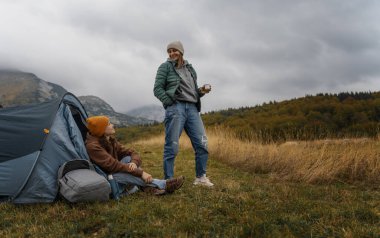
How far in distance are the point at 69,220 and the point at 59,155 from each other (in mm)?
1308

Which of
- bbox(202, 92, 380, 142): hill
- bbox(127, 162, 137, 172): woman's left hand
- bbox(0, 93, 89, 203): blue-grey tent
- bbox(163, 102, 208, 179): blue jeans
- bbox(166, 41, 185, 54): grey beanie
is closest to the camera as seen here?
bbox(0, 93, 89, 203): blue-grey tent

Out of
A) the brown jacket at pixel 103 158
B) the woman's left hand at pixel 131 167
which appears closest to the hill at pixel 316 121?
the woman's left hand at pixel 131 167

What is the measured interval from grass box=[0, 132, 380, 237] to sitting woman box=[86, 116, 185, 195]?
198mm

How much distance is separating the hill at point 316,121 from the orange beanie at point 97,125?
6.91 meters

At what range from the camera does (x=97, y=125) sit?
567 cm

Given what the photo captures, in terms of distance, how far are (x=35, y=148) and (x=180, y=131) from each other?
2.33 m

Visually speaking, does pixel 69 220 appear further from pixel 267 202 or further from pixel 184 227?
pixel 267 202

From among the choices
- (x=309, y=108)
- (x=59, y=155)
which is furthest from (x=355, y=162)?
(x=309, y=108)

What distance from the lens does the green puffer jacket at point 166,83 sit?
21.1ft

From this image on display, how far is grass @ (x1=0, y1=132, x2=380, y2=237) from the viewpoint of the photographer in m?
3.75

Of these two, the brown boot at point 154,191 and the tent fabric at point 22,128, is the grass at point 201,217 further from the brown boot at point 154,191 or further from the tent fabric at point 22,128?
the tent fabric at point 22,128


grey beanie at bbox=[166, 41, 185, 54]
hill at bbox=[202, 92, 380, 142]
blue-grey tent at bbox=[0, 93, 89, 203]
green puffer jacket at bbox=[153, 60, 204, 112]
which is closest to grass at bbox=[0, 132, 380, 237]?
blue-grey tent at bbox=[0, 93, 89, 203]

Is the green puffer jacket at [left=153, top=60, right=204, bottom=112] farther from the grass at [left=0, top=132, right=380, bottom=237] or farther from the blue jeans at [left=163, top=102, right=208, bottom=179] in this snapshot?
the grass at [left=0, top=132, right=380, bottom=237]

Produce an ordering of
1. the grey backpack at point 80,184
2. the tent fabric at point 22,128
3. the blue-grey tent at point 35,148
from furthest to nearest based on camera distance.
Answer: the tent fabric at point 22,128
the blue-grey tent at point 35,148
the grey backpack at point 80,184
